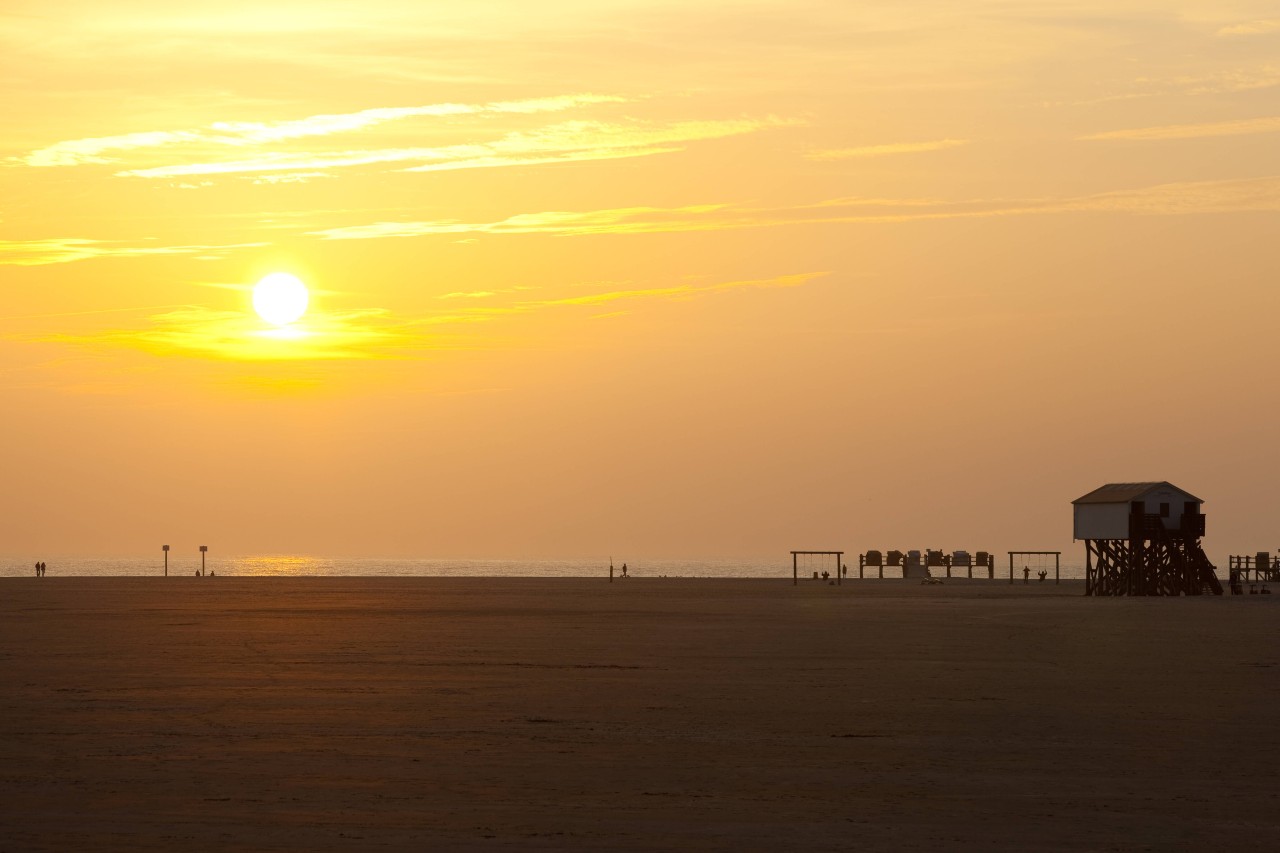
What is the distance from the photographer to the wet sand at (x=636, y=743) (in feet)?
48.2

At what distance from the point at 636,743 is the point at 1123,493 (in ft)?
239

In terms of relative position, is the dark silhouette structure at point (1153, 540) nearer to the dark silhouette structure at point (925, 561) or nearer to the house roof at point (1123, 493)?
the house roof at point (1123, 493)

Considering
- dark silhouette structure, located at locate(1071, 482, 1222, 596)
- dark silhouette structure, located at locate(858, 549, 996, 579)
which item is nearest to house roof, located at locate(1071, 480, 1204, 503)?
dark silhouette structure, located at locate(1071, 482, 1222, 596)

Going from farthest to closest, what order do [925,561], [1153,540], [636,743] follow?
[925,561] → [1153,540] → [636,743]

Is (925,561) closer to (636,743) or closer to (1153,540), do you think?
(1153,540)

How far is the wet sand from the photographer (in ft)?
48.2

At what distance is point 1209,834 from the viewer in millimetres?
14602

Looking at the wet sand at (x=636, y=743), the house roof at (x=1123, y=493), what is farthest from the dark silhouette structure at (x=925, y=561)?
the wet sand at (x=636, y=743)

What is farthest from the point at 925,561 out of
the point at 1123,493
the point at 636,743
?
the point at 636,743

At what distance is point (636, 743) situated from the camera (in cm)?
2036

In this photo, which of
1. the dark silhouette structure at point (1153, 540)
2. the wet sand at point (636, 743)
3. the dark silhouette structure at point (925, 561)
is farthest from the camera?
the dark silhouette structure at point (925, 561)

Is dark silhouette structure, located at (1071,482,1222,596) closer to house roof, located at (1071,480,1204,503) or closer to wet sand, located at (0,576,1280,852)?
house roof, located at (1071,480,1204,503)

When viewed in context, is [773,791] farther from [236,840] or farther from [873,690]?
[873,690]

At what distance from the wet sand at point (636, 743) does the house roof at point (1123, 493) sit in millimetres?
47060
